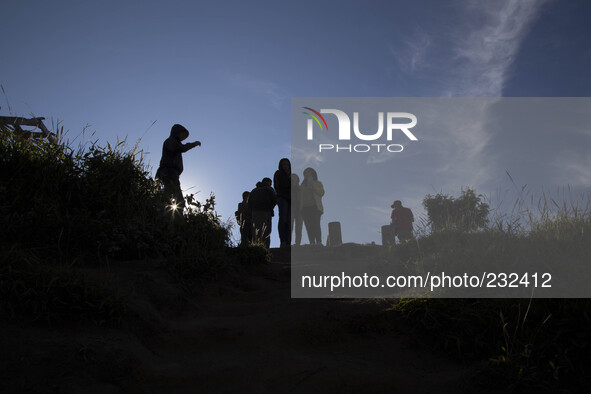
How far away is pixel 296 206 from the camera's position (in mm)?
9758

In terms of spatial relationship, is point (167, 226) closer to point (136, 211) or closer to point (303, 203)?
point (136, 211)

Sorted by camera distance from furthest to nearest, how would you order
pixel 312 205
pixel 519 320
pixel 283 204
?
pixel 312 205 < pixel 283 204 < pixel 519 320

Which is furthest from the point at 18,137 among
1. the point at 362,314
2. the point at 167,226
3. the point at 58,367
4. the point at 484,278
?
the point at 484,278

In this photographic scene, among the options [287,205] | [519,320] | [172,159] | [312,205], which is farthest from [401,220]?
[519,320]

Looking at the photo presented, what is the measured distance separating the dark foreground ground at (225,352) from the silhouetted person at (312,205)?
5.96 metres

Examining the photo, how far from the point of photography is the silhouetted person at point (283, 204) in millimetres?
9038

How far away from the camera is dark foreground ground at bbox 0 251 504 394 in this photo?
225 centimetres

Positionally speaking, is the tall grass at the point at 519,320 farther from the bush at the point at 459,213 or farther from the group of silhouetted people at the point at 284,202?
the group of silhouetted people at the point at 284,202

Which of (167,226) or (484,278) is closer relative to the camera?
(484,278)

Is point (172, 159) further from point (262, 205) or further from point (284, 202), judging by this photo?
point (284, 202)

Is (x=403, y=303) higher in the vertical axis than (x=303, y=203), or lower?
lower

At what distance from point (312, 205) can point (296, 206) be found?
0.43 metres

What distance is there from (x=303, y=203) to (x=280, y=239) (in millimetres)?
1156

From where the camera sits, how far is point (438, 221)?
5.24 metres
